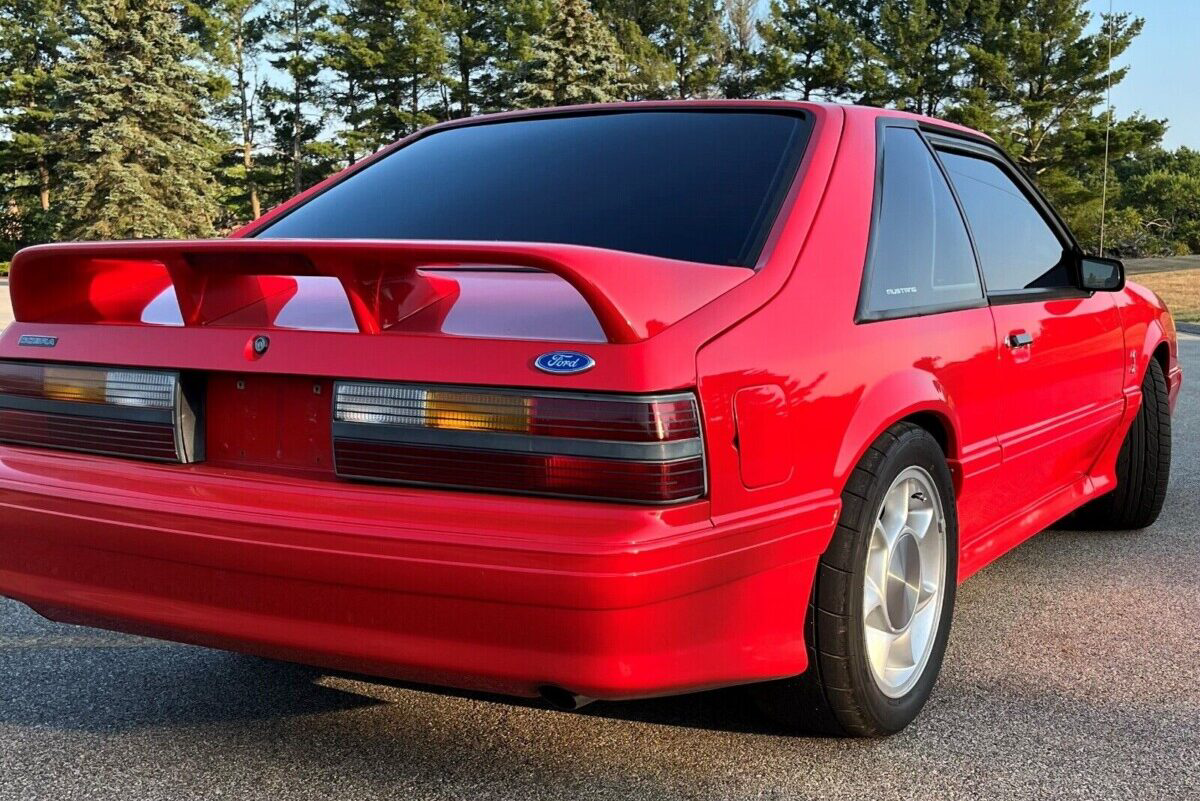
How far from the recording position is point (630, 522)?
199 cm

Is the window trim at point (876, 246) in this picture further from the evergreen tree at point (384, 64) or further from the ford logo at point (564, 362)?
the evergreen tree at point (384, 64)

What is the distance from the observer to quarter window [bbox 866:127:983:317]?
2740 millimetres

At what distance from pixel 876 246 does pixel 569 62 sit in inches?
1652

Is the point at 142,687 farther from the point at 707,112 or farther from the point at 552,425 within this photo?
the point at 707,112

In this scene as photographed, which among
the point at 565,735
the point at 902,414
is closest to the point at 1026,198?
the point at 902,414

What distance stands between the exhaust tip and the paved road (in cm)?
36

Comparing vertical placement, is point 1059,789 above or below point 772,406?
below

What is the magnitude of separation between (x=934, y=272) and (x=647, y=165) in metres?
0.80

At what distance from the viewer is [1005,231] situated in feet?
11.9

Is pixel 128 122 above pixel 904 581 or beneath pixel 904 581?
above

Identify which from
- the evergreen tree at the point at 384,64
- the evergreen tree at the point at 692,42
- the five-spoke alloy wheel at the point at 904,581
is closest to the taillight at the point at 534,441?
the five-spoke alloy wheel at the point at 904,581

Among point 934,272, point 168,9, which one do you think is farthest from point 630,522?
point 168,9

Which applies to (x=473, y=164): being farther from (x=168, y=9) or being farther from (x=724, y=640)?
(x=168, y=9)

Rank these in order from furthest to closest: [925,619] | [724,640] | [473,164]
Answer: [473,164], [925,619], [724,640]
